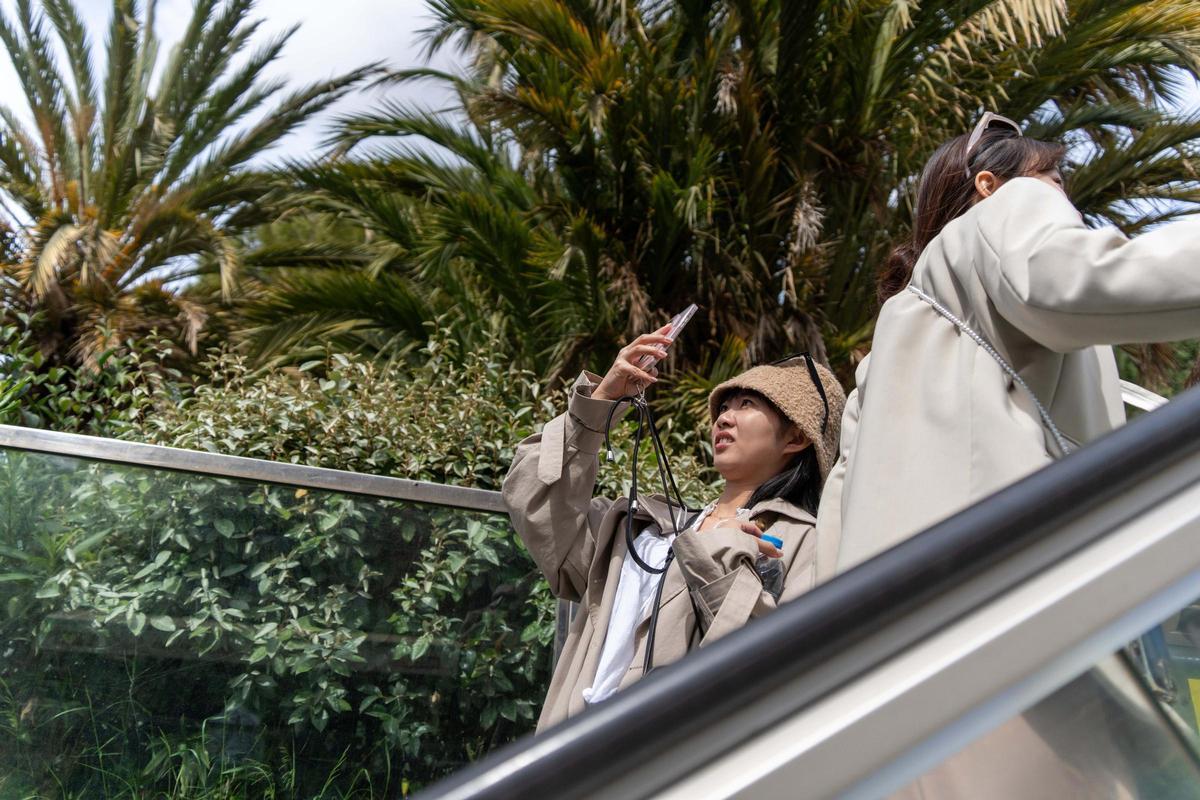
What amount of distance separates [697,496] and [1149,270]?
3.95 metres

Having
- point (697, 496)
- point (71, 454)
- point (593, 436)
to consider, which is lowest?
point (697, 496)

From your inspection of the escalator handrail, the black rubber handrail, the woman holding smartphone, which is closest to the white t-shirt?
the woman holding smartphone

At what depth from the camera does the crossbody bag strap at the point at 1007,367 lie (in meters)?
1.54

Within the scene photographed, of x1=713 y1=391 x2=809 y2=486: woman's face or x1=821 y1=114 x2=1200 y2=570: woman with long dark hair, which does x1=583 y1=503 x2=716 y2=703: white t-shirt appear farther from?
x1=821 y1=114 x2=1200 y2=570: woman with long dark hair

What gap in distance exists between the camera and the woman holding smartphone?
250 centimetres

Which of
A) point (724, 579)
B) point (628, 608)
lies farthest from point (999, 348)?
point (628, 608)

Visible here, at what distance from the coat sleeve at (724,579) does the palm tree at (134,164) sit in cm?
826

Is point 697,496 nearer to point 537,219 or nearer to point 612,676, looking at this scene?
point 612,676

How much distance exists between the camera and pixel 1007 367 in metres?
1.58

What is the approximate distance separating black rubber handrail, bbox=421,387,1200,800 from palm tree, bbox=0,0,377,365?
9808 mm

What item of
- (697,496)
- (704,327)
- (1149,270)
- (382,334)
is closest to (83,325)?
(382,334)

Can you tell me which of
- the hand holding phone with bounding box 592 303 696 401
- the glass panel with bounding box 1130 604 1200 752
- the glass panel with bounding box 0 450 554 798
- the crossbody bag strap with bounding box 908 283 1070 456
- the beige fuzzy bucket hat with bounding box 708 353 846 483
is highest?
the crossbody bag strap with bounding box 908 283 1070 456

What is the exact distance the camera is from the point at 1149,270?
1.31 metres

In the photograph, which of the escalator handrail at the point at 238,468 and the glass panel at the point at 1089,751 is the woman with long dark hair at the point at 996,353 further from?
the escalator handrail at the point at 238,468
